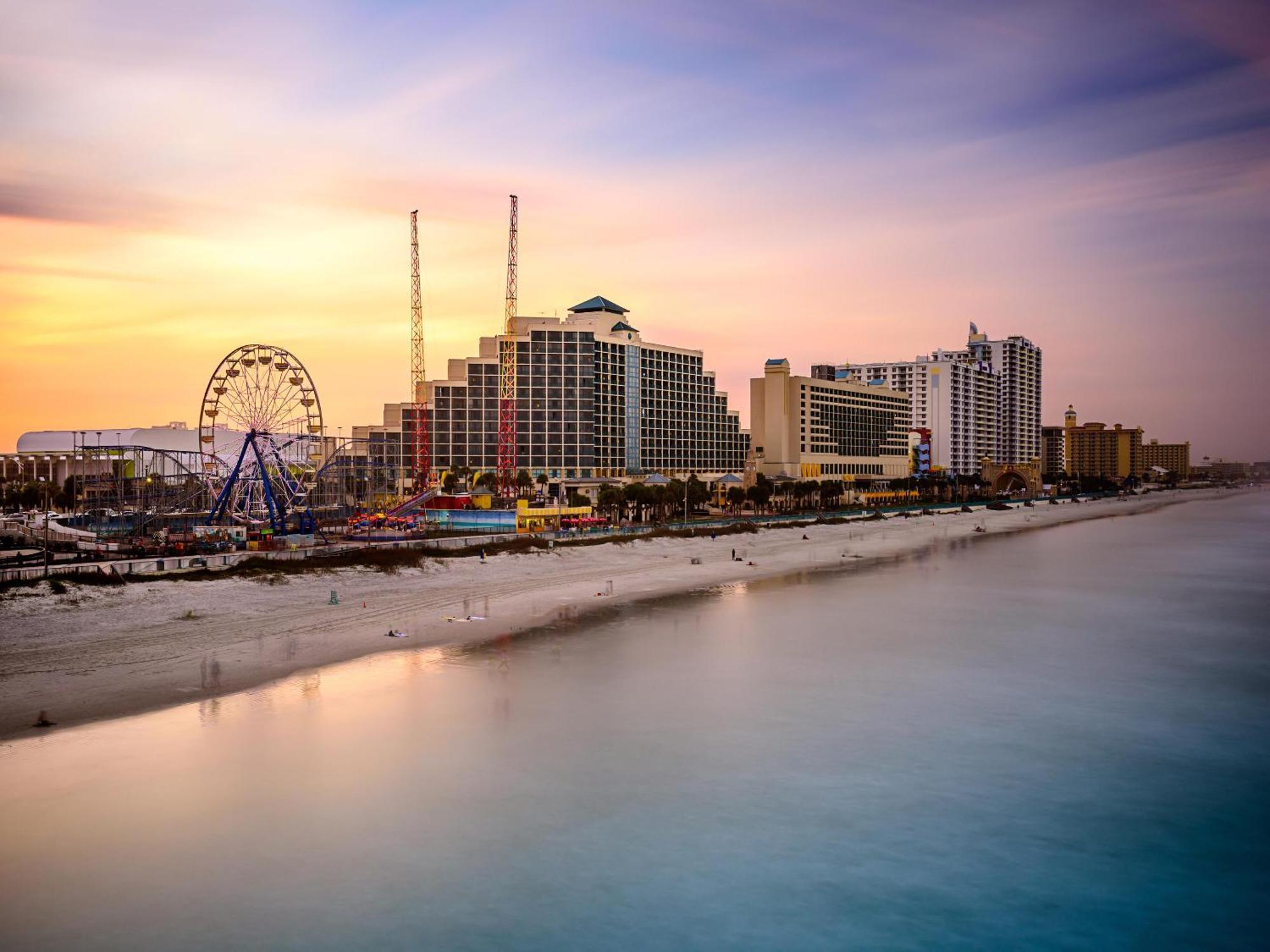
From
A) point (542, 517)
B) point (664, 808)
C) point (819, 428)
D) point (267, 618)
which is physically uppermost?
point (819, 428)

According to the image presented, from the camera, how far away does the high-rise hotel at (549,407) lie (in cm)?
11569

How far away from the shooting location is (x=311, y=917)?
14.0 metres

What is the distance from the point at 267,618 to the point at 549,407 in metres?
81.1

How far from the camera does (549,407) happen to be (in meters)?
116

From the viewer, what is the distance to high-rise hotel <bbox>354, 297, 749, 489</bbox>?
380 feet

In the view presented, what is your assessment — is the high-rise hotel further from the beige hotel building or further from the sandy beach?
the sandy beach

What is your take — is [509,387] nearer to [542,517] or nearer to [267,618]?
[542,517]

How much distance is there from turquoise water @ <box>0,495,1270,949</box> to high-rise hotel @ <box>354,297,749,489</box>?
84500 millimetres

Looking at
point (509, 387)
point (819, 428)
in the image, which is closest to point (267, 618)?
point (509, 387)

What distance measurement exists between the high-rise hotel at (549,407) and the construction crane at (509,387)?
1.09 meters

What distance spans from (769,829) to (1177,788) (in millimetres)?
9863

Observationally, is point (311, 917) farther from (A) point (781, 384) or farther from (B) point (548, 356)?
(A) point (781, 384)

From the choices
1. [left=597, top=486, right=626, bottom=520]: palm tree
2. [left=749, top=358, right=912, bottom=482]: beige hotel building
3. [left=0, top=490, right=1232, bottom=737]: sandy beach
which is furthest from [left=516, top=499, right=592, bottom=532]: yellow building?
[left=749, top=358, right=912, bottom=482]: beige hotel building

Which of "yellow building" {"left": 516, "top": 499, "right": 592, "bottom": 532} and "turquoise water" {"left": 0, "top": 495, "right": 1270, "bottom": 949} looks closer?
"turquoise water" {"left": 0, "top": 495, "right": 1270, "bottom": 949}
